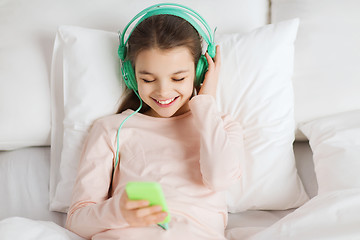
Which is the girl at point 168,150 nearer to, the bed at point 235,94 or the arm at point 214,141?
the arm at point 214,141

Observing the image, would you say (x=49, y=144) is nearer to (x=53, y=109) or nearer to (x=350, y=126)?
(x=53, y=109)

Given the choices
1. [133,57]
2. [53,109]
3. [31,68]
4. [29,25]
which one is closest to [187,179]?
[133,57]

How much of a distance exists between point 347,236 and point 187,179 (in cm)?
45

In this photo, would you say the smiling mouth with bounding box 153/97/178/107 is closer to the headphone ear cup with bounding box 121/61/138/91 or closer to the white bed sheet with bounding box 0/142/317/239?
the headphone ear cup with bounding box 121/61/138/91

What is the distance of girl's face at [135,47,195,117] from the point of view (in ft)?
3.76

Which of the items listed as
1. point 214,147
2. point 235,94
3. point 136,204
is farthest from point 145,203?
point 235,94

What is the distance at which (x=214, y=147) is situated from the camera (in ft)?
3.79

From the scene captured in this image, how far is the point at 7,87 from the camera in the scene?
1.43 m

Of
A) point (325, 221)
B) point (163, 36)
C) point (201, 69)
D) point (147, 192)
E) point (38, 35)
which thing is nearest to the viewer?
point (147, 192)

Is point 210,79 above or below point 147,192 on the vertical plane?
above

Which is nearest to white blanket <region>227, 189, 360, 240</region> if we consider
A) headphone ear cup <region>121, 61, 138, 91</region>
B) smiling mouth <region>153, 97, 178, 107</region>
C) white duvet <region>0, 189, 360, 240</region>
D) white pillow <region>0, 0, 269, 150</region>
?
white duvet <region>0, 189, 360, 240</region>

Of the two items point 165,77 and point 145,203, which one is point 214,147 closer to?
point 165,77

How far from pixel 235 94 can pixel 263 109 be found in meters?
0.10

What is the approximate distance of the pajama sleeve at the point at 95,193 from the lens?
1.06 m
